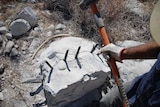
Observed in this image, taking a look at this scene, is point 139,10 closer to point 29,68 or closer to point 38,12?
point 38,12

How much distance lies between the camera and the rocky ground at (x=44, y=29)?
2.90 m

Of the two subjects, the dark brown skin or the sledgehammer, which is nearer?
the dark brown skin

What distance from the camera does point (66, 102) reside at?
2693 millimetres

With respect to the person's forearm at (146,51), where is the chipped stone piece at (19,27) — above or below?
above

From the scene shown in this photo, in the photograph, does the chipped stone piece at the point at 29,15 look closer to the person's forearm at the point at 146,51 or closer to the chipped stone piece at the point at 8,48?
the chipped stone piece at the point at 8,48

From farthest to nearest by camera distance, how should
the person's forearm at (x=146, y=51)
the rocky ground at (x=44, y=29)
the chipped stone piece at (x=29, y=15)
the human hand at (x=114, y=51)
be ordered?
the chipped stone piece at (x=29, y=15) < the rocky ground at (x=44, y=29) < the human hand at (x=114, y=51) < the person's forearm at (x=146, y=51)

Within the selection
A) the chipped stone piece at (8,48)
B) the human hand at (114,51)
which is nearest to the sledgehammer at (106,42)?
the human hand at (114,51)

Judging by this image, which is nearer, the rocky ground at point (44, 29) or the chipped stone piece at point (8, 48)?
the rocky ground at point (44, 29)

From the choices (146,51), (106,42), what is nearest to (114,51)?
(106,42)

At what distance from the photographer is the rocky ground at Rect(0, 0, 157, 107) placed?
2.90 metres


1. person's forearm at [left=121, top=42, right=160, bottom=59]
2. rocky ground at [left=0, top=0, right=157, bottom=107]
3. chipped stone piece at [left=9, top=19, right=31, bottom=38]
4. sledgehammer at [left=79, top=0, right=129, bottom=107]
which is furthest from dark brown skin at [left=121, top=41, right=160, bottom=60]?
chipped stone piece at [left=9, top=19, right=31, bottom=38]

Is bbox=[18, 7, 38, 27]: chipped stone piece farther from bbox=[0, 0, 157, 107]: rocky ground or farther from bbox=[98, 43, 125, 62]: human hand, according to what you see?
bbox=[98, 43, 125, 62]: human hand

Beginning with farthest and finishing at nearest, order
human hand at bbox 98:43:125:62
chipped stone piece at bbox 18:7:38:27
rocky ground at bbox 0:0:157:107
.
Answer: chipped stone piece at bbox 18:7:38:27, rocky ground at bbox 0:0:157:107, human hand at bbox 98:43:125:62

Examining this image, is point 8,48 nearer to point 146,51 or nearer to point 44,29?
point 44,29
